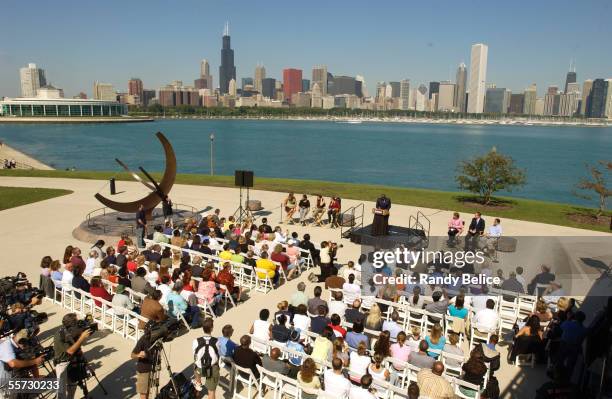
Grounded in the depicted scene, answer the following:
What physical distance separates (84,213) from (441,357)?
17.0m

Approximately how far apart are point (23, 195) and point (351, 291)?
19.8 meters

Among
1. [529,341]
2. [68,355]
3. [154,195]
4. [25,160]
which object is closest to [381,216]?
[529,341]

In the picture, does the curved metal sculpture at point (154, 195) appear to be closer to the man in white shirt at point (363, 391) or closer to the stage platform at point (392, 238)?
the stage platform at point (392, 238)

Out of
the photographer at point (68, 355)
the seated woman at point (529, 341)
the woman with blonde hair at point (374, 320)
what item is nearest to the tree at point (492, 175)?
the seated woman at point (529, 341)

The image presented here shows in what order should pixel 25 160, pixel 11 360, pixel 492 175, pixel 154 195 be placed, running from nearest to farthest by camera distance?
pixel 11 360 < pixel 154 195 < pixel 492 175 < pixel 25 160

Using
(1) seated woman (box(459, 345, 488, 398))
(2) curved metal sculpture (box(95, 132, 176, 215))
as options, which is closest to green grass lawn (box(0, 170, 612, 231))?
(2) curved metal sculpture (box(95, 132, 176, 215))

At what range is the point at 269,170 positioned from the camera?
63.1 metres

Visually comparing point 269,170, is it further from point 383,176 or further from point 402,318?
point 402,318

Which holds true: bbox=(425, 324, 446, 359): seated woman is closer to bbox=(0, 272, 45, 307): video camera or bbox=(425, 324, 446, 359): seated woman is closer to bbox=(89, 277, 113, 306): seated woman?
bbox=(89, 277, 113, 306): seated woman

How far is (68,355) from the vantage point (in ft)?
20.0

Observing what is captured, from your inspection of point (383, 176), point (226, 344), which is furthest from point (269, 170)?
point (226, 344)

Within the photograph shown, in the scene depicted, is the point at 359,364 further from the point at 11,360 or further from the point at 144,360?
the point at 11,360

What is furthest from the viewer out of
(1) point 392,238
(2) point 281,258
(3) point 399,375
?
(1) point 392,238

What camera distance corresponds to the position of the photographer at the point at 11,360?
589 centimetres
